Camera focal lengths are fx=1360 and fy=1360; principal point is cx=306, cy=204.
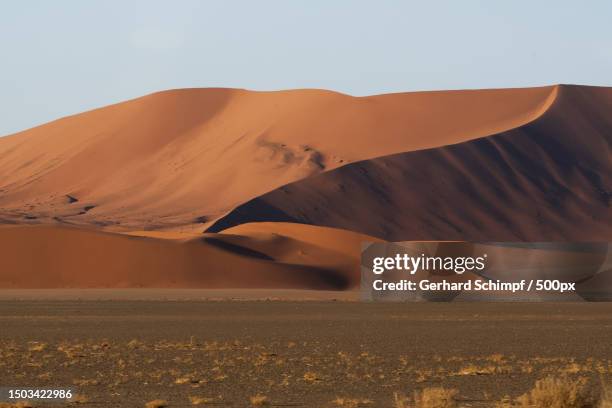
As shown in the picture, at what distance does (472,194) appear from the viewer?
4395 inches

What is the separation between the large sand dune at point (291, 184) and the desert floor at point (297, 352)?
27.7m

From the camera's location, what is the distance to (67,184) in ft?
429

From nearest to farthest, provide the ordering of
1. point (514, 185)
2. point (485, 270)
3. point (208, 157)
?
point (485, 270)
point (514, 185)
point (208, 157)

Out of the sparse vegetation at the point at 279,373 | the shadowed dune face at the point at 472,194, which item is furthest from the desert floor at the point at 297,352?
the shadowed dune face at the point at 472,194

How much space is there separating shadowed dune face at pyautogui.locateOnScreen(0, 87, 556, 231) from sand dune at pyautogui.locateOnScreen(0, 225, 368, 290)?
26.0m

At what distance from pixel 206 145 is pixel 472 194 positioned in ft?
110

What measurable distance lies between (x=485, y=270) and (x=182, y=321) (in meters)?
13.9

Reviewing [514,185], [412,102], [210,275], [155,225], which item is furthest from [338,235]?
[412,102]

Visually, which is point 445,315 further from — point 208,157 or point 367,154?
point 208,157

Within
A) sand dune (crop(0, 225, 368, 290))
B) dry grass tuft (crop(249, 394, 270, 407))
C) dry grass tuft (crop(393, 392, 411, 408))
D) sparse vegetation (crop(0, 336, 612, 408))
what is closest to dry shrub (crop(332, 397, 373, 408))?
sparse vegetation (crop(0, 336, 612, 408))

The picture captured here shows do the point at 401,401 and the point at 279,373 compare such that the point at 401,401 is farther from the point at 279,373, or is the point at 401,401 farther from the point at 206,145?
the point at 206,145

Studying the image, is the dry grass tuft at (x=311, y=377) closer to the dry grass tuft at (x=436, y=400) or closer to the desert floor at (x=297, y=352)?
the desert floor at (x=297, y=352)

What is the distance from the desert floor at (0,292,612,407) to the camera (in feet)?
68.4

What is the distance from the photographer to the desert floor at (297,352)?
20.8 m
